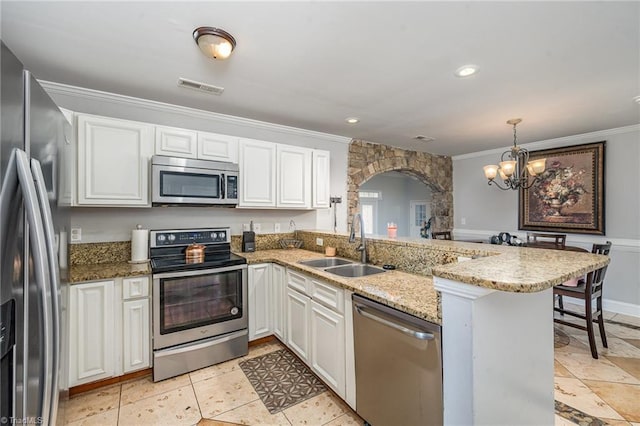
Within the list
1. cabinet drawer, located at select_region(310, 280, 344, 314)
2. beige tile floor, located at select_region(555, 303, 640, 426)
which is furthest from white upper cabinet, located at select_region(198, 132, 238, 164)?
beige tile floor, located at select_region(555, 303, 640, 426)

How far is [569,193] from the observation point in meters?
4.24

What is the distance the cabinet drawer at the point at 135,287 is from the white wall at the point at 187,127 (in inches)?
28.4

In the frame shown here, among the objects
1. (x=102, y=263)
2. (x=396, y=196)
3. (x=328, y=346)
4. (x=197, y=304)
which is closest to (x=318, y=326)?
(x=328, y=346)

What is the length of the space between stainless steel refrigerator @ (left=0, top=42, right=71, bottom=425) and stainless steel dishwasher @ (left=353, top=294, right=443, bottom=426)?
1385 millimetres

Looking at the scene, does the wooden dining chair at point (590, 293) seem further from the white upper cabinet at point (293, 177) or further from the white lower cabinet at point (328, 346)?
the white upper cabinet at point (293, 177)

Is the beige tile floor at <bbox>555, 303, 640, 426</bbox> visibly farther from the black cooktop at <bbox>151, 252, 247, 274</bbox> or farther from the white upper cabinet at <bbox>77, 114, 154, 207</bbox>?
the white upper cabinet at <bbox>77, 114, 154, 207</bbox>

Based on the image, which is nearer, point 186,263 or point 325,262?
point 186,263

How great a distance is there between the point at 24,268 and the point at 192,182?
6.05 feet

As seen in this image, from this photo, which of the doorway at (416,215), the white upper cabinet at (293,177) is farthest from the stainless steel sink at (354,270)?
the doorway at (416,215)

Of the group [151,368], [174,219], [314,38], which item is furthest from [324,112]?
[151,368]

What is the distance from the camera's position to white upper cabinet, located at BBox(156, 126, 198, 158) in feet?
8.59

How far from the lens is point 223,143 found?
9.61 ft

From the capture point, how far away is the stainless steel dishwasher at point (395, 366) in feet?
4.27

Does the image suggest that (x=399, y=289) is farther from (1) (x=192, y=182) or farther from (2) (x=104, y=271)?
(2) (x=104, y=271)
